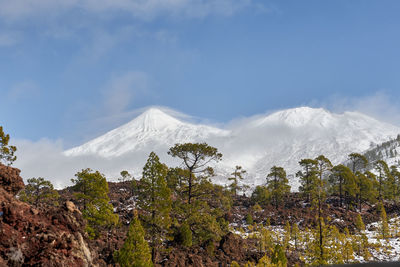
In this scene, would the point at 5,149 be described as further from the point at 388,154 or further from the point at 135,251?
the point at 388,154

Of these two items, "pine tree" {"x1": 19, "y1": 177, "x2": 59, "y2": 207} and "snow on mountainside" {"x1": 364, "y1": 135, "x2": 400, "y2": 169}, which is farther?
"snow on mountainside" {"x1": 364, "y1": 135, "x2": 400, "y2": 169}

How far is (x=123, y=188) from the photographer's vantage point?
67.9 m

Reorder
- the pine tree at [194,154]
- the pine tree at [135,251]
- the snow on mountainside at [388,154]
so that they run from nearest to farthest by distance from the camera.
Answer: the pine tree at [135,251], the pine tree at [194,154], the snow on mountainside at [388,154]

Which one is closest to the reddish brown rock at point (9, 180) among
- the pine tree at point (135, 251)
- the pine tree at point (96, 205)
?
the pine tree at point (96, 205)

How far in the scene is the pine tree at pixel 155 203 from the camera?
22.7 metres

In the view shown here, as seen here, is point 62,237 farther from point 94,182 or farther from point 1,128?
point 1,128

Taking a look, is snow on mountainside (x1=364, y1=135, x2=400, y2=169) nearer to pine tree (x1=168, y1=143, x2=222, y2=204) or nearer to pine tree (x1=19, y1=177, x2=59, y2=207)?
pine tree (x1=168, y1=143, x2=222, y2=204)

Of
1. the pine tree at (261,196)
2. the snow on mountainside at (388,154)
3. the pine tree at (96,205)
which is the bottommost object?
the pine tree at (96,205)

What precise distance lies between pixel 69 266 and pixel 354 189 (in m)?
56.9

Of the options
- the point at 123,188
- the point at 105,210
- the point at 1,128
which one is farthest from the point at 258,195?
the point at 1,128

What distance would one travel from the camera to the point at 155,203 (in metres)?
22.8

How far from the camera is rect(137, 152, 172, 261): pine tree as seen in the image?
22.7 metres

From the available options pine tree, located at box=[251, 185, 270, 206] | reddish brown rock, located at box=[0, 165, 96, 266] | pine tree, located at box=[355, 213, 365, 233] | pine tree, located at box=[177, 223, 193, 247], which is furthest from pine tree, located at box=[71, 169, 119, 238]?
pine tree, located at box=[251, 185, 270, 206]

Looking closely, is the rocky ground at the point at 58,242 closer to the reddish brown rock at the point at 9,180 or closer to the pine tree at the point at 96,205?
the reddish brown rock at the point at 9,180
